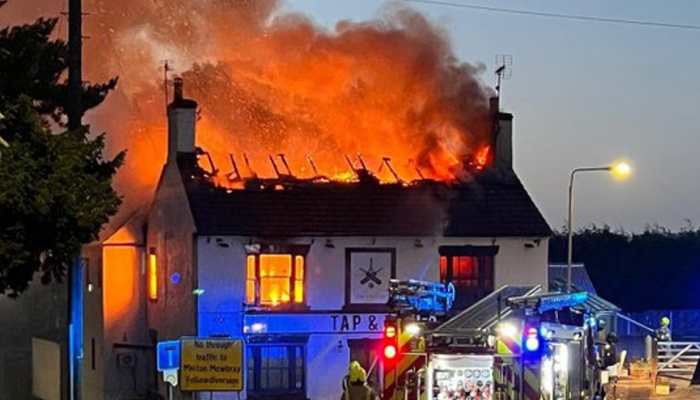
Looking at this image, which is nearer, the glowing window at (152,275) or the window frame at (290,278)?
the window frame at (290,278)

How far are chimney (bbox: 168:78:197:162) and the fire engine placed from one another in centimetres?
1695

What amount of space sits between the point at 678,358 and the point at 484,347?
1067 inches

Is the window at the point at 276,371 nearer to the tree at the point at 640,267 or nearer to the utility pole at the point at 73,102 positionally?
the utility pole at the point at 73,102

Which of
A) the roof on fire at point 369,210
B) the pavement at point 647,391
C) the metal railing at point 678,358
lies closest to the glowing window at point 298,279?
the roof on fire at point 369,210

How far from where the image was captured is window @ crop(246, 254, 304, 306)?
33500 millimetres

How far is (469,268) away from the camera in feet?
115

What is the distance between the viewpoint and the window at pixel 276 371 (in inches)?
1310

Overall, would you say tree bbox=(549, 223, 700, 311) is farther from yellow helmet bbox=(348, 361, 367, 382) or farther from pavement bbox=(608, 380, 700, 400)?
yellow helmet bbox=(348, 361, 367, 382)

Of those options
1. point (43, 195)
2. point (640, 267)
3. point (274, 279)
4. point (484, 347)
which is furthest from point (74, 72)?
point (640, 267)

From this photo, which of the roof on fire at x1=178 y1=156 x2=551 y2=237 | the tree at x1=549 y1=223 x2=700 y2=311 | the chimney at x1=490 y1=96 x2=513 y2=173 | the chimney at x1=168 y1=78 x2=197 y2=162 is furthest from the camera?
the tree at x1=549 y1=223 x2=700 y2=311


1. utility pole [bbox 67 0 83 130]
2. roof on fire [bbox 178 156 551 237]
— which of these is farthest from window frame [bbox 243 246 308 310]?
utility pole [bbox 67 0 83 130]

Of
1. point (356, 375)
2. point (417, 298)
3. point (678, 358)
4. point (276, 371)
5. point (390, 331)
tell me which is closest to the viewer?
point (356, 375)

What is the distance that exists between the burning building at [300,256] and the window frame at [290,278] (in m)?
0.02

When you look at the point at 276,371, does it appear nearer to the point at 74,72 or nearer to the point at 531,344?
the point at 74,72
